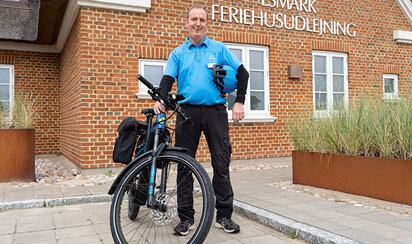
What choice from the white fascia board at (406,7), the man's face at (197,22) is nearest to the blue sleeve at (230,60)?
the man's face at (197,22)

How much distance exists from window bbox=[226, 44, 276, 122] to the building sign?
63cm

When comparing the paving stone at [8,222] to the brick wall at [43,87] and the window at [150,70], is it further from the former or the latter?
the brick wall at [43,87]

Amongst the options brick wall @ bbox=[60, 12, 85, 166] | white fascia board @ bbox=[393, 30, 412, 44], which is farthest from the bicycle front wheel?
white fascia board @ bbox=[393, 30, 412, 44]

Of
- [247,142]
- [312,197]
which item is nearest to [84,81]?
[247,142]

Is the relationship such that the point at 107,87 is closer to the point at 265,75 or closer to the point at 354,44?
the point at 265,75

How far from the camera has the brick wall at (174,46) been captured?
6.73m

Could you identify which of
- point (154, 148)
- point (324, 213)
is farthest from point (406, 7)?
point (154, 148)

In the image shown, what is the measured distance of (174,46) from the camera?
24.3ft

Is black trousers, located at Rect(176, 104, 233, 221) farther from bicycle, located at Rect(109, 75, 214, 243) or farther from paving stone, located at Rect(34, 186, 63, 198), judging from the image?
paving stone, located at Rect(34, 186, 63, 198)

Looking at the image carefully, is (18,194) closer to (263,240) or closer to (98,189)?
(98,189)

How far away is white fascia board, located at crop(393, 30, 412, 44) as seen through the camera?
10.0 metres

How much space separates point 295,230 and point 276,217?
1.13 ft

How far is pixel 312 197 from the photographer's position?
4.40 m

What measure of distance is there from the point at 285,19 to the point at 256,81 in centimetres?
172
